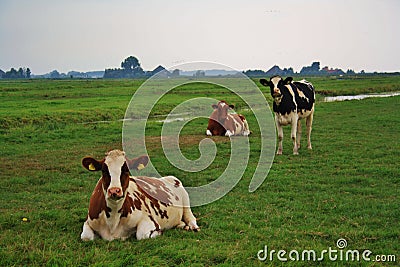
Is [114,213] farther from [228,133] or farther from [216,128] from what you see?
[216,128]

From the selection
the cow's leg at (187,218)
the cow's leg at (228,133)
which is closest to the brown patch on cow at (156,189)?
the cow's leg at (187,218)

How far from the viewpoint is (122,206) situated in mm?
5508

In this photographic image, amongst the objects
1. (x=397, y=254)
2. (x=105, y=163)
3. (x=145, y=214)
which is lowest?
(x=397, y=254)

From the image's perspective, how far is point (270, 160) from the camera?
461 inches

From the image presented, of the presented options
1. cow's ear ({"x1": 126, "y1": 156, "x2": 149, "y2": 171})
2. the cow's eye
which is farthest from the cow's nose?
cow's ear ({"x1": 126, "y1": 156, "x2": 149, "y2": 171})

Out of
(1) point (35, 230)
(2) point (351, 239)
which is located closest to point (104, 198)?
(1) point (35, 230)

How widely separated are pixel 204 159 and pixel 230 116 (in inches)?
201

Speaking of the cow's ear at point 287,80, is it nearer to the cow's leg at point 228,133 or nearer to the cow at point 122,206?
the cow's leg at point 228,133

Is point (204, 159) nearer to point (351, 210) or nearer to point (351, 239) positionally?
point (351, 210)

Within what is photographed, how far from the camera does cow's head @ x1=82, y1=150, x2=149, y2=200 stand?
5.19 meters

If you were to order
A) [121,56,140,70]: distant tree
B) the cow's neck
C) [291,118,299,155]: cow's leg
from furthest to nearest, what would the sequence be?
1. [121,56,140,70]: distant tree
2. [291,118,299,155]: cow's leg
3. the cow's neck

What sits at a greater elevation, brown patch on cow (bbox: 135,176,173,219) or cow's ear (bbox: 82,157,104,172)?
cow's ear (bbox: 82,157,104,172)

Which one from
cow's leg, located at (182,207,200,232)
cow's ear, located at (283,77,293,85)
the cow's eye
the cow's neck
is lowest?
cow's leg, located at (182,207,200,232)

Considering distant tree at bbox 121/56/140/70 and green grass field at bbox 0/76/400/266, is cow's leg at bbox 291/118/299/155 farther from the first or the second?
distant tree at bbox 121/56/140/70
